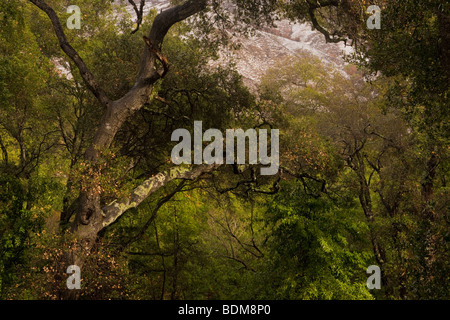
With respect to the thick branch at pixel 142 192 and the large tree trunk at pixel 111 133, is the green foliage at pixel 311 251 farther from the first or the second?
the large tree trunk at pixel 111 133

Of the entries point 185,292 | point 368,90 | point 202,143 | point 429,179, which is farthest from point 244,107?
point 185,292

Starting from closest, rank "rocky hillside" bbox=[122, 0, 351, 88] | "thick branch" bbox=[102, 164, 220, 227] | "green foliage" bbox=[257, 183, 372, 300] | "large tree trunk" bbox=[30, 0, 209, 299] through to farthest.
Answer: "large tree trunk" bbox=[30, 0, 209, 299], "thick branch" bbox=[102, 164, 220, 227], "green foliage" bbox=[257, 183, 372, 300], "rocky hillside" bbox=[122, 0, 351, 88]

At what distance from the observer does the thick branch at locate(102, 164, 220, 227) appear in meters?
8.28

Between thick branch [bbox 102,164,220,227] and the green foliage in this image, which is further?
the green foliage

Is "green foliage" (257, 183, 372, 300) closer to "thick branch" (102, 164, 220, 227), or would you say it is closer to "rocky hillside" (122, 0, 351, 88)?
"thick branch" (102, 164, 220, 227)

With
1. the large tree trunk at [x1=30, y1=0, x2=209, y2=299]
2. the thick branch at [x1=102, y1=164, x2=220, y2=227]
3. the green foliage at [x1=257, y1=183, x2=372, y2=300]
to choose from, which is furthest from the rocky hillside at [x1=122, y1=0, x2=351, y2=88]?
the large tree trunk at [x1=30, y1=0, x2=209, y2=299]

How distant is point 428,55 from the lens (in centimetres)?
709

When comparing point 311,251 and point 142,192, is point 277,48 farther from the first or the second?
point 142,192

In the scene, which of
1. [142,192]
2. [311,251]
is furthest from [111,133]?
[311,251]

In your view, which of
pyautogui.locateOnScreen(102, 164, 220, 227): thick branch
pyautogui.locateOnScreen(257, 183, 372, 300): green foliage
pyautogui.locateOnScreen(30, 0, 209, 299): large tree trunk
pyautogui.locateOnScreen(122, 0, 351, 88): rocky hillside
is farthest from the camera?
pyautogui.locateOnScreen(122, 0, 351, 88): rocky hillside

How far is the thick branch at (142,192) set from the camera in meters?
8.28

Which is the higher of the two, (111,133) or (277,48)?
(277,48)

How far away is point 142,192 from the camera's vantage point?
880 centimetres

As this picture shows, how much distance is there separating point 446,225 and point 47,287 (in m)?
7.73
